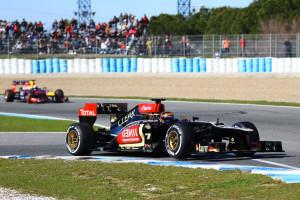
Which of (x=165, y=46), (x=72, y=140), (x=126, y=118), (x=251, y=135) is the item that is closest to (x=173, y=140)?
(x=251, y=135)

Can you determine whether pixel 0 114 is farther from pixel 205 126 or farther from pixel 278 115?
pixel 205 126

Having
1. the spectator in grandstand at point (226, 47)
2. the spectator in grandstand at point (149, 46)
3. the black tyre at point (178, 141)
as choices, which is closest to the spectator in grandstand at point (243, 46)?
the spectator in grandstand at point (226, 47)

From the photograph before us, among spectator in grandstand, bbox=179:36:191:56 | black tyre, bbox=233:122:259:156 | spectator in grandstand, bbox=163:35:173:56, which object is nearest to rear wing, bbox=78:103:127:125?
black tyre, bbox=233:122:259:156

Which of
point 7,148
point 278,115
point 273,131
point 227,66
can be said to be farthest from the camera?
point 227,66

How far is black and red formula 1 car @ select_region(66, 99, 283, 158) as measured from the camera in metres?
11.1

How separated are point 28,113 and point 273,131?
925 centimetres

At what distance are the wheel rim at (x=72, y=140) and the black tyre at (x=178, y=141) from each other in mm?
1660

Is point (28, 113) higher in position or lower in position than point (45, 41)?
lower

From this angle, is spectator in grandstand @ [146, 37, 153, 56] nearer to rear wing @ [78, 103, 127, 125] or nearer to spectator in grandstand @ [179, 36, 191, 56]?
spectator in grandstand @ [179, 36, 191, 56]

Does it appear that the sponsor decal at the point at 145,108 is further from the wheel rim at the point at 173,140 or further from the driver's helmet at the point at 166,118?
the wheel rim at the point at 173,140

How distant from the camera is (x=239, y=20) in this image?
52.8m

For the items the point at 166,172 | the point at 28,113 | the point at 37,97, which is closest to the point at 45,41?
the point at 37,97

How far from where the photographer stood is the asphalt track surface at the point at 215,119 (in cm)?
1162

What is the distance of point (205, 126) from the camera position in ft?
37.6
